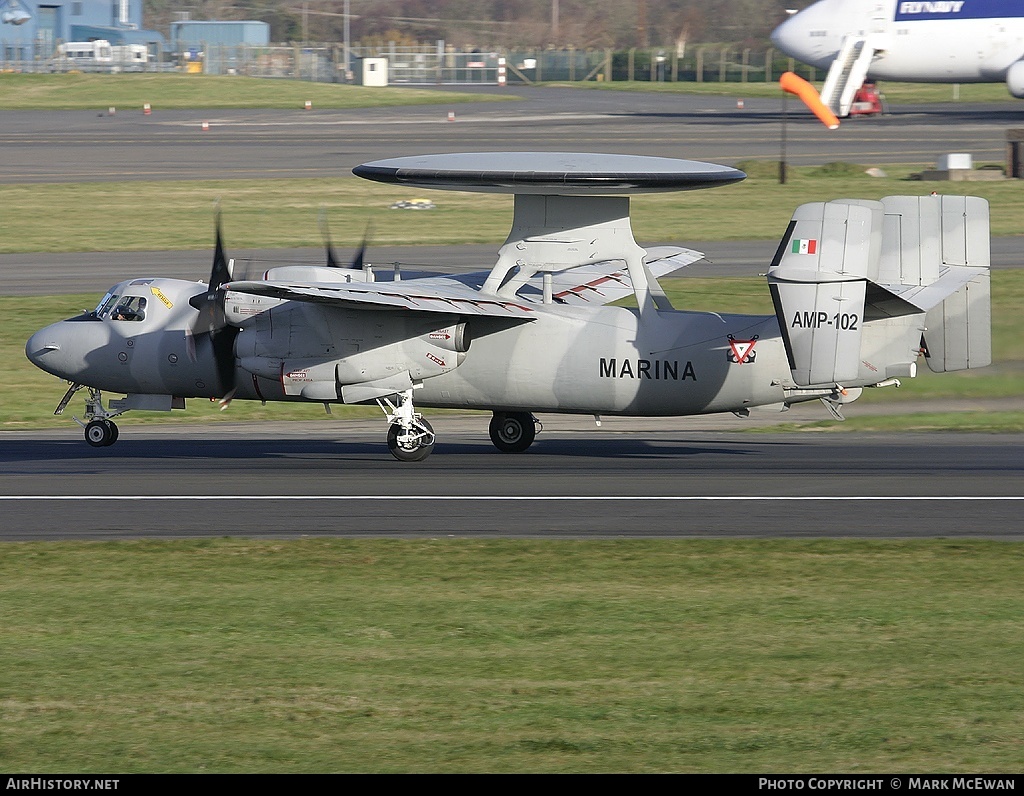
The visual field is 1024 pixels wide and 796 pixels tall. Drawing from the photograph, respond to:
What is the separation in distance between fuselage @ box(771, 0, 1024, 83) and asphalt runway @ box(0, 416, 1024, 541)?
6289 centimetres

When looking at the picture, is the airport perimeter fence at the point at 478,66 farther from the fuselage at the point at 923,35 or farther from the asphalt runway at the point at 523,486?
the asphalt runway at the point at 523,486

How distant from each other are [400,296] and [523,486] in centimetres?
340

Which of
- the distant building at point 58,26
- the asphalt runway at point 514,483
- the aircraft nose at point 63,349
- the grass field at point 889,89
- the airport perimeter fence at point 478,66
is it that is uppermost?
the distant building at point 58,26

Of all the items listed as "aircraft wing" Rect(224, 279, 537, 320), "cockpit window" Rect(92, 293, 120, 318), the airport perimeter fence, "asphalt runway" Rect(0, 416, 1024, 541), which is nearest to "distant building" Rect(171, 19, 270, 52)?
the airport perimeter fence

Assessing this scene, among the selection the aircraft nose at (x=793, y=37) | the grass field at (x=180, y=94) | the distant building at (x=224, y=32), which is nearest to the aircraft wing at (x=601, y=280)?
the aircraft nose at (x=793, y=37)

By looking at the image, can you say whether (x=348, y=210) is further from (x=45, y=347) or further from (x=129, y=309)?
A: (x=45, y=347)

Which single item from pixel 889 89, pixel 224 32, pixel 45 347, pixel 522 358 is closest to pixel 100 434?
pixel 45 347

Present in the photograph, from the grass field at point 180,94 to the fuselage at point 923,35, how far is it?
3370 cm

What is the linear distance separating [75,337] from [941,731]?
16745 mm

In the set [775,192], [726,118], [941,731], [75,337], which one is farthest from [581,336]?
[726,118]

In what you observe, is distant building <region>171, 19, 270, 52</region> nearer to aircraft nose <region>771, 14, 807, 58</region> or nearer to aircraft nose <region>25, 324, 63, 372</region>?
aircraft nose <region>771, 14, 807, 58</region>

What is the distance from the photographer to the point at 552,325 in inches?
854

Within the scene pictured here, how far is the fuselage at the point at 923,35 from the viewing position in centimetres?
8056

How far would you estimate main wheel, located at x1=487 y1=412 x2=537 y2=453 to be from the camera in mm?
23328
